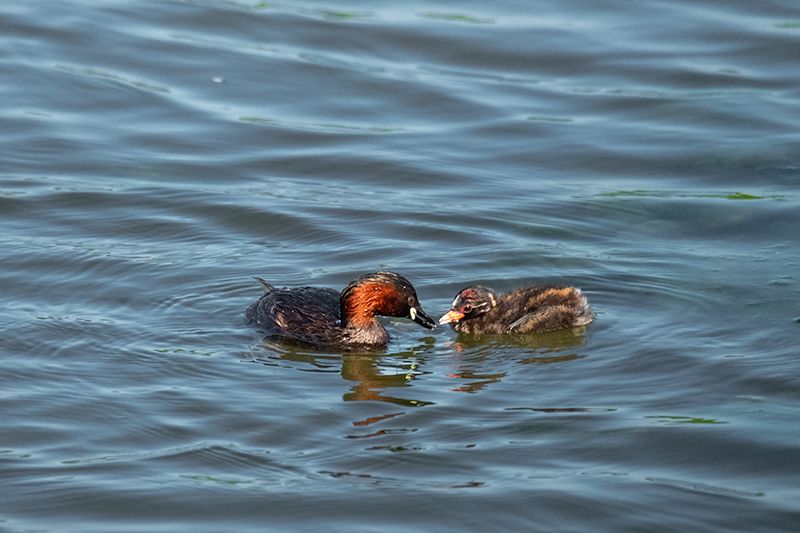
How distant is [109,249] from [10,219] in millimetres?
1365

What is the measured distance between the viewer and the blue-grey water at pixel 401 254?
587 centimetres

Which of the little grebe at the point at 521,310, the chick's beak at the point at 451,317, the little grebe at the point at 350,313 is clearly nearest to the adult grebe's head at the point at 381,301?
the little grebe at the point at 350,313

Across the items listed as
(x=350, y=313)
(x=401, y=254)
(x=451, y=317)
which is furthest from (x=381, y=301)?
(x=401, y=254)

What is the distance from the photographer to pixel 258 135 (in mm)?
13273

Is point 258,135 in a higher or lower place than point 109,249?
higher

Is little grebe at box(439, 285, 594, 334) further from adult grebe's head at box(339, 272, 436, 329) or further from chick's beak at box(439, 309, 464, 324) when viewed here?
adult grebe's head at box(339, 272, 436, 329)

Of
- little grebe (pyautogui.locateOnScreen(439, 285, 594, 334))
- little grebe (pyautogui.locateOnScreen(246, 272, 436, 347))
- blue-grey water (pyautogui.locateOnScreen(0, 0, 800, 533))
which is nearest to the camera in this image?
blue-grey water (pyautogui.locateOnScreen(0, 0, 800, 533))

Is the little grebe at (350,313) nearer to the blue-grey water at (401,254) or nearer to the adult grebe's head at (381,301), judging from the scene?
the adult grebe's head at (381,301)

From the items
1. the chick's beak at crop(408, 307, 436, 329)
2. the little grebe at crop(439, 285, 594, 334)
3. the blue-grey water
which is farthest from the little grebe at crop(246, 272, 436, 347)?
the little grebe at crop(439, 285, 594, 334)

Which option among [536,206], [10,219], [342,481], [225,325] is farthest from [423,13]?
[342,481]

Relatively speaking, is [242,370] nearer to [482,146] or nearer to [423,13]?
[482,146]

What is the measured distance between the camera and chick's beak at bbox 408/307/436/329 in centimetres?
799

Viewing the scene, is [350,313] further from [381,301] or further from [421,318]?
[421,318]

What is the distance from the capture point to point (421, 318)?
8008mm
